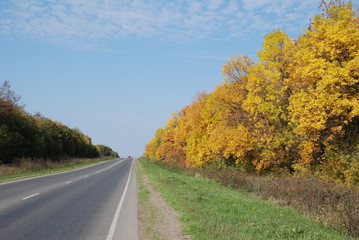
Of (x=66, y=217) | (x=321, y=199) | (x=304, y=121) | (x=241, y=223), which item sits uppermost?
(x=304, y=121)

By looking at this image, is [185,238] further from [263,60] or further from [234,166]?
[234,166]

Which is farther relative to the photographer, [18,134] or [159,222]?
[18,134]

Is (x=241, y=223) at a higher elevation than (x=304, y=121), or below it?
below

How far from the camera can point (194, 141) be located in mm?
44438

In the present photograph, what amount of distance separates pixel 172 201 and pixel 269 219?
4.78 metres

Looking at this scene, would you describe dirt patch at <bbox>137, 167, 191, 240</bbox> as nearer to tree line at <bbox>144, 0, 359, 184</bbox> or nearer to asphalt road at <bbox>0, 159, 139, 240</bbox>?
asphalt road at <bbox>0, 159, 139, 240</bbox>

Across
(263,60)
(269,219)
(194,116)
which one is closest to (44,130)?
(194,116)

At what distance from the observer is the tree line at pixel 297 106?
60.7 ft

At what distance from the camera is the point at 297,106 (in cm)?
2008

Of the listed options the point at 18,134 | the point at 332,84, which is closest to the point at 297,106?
the point at 332,84

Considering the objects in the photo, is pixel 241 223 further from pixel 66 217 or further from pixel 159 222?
pixel 66 217

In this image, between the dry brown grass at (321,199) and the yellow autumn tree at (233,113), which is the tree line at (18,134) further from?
the dry brown grass at (321,199)

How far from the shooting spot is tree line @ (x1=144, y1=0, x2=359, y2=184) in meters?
18.5

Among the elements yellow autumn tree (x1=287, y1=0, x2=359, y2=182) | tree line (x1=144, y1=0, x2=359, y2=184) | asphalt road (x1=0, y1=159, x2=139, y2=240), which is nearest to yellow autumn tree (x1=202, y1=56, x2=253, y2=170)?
tree line (x1=144, y1=0, x2=359, y2=184)
